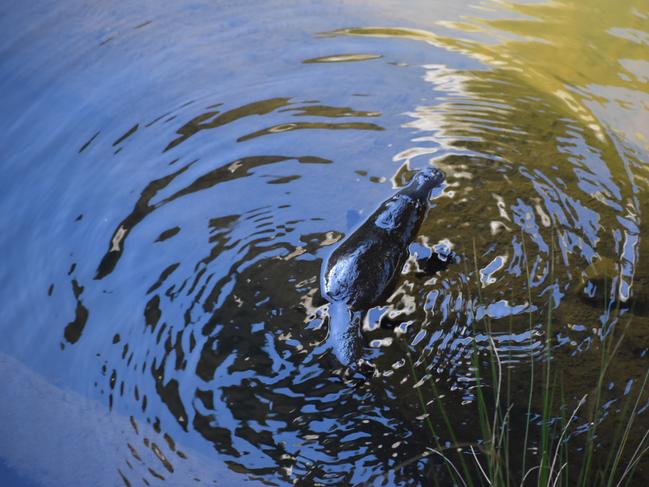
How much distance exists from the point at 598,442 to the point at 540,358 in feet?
1.76

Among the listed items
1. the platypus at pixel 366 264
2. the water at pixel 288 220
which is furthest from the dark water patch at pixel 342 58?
the platypus at pixel 366 264

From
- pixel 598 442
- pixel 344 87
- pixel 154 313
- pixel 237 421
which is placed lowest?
pixel 598 442

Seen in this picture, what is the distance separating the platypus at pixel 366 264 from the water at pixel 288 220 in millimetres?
103

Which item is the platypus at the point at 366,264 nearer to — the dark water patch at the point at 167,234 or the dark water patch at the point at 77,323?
the dark water patch at the point at 167,234

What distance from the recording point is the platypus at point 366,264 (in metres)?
4.18

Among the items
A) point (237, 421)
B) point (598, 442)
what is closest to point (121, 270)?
point (237, 421)

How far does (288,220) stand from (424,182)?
0.99m

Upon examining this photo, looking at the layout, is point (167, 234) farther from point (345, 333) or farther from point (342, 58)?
point (342, 58)

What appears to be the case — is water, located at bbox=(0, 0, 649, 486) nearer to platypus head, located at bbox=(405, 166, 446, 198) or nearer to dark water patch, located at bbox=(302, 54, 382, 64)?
dark water patch, located at bbox=(302, 54, 382, 64)

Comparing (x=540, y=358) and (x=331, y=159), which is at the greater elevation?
(x=331, y=159)

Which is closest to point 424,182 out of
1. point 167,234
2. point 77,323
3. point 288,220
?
point 288,220

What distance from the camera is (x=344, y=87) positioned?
246 inches

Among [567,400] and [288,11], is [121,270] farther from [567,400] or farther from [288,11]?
[288,11]

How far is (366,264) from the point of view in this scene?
4.46 metres
